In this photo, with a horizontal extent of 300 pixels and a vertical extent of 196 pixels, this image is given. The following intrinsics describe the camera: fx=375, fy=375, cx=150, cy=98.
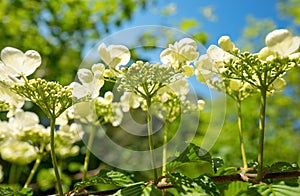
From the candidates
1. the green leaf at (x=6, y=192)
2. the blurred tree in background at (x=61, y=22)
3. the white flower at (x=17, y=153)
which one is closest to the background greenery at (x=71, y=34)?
the blurred tree in background at (x=61, y=22)

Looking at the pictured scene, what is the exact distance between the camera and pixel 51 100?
0.67 m

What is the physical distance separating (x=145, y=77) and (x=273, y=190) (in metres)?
0.29

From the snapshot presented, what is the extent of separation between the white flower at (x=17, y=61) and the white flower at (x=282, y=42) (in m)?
0.43

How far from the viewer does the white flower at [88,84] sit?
27.1 inches

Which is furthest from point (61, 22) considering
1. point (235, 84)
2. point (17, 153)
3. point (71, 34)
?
point (235, 84)

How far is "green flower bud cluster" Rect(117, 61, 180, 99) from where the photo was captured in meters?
0.68

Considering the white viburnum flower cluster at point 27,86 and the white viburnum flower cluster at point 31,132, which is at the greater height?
the white viburnum flower cluster at point 27,86

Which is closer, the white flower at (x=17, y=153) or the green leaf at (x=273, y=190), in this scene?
the green leaf at (x=273, y=190)

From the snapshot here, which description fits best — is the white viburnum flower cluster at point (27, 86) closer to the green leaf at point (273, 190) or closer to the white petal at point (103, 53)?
the white petal at point (103, 53)

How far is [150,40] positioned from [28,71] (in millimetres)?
3377

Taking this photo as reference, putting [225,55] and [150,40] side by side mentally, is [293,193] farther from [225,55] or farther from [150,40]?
[150,40]

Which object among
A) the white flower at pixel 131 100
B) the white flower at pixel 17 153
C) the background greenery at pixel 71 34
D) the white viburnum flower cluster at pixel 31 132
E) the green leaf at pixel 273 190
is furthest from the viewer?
the background greenery at pixel 71 34

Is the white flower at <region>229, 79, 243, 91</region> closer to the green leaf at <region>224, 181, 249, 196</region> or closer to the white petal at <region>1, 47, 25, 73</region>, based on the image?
the green leaf at <region>224, 181, 249, 196</region>

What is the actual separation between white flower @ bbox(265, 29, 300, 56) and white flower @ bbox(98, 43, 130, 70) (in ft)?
0.87
